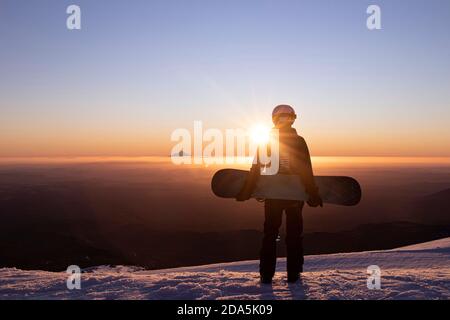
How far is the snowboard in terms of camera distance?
4922 mm

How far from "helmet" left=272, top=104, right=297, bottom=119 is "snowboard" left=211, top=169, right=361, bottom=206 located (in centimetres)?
83

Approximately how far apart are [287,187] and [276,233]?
651 millimetres

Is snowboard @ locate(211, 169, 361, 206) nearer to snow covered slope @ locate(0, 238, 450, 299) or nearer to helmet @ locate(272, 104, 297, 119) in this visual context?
helmet @ locate(272, 104, 297, 119)

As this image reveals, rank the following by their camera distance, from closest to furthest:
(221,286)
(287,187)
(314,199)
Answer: (221,286)
(314,199)
(287,187)

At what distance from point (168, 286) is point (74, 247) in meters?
107

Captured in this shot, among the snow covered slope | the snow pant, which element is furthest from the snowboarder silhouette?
the snow covered slope

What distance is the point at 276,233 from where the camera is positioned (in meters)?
5.02

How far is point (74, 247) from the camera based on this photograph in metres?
101

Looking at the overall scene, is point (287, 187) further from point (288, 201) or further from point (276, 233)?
point (276, 233)

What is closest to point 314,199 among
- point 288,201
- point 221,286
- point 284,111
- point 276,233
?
point 288,201

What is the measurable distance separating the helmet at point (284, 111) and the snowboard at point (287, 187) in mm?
828

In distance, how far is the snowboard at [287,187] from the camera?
492cm
